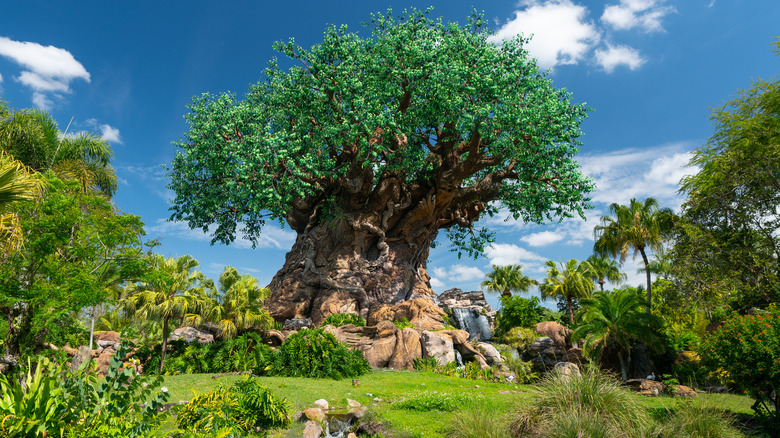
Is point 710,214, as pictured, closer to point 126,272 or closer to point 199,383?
point 199,383

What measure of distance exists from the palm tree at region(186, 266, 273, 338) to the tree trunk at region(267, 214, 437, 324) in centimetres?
211

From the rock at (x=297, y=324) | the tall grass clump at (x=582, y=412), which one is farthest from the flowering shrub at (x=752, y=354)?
the rock at (x=297, y=324)

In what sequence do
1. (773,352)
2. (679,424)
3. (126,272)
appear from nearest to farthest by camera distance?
(679,424) → (773,352) → (126,272)

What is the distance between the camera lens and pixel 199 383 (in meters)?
11.4

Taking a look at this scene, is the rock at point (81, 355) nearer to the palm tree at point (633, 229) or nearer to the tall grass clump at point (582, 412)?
the tall grass clump at point (582, 412)

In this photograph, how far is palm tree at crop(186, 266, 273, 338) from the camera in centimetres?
1725

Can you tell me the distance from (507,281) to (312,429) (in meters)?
42.5

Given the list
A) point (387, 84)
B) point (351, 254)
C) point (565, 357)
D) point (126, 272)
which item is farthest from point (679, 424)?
point (351, 254)

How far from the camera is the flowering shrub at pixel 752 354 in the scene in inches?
317

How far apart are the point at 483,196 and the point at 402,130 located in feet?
21.2

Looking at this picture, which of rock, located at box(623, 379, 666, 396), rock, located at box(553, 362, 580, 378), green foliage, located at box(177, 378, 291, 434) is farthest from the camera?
rock, located at box(623, 379, 666, 396)

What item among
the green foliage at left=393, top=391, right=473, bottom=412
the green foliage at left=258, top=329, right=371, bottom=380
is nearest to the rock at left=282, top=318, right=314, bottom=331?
the green foliage at left=258, top=329, right=371, bottom=380

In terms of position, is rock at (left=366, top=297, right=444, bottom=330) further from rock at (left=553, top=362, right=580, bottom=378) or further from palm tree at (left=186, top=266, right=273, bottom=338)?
rock at (left=553, top=362, right=580, bottom=378)

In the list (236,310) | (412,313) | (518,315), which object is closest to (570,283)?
(518,315)
